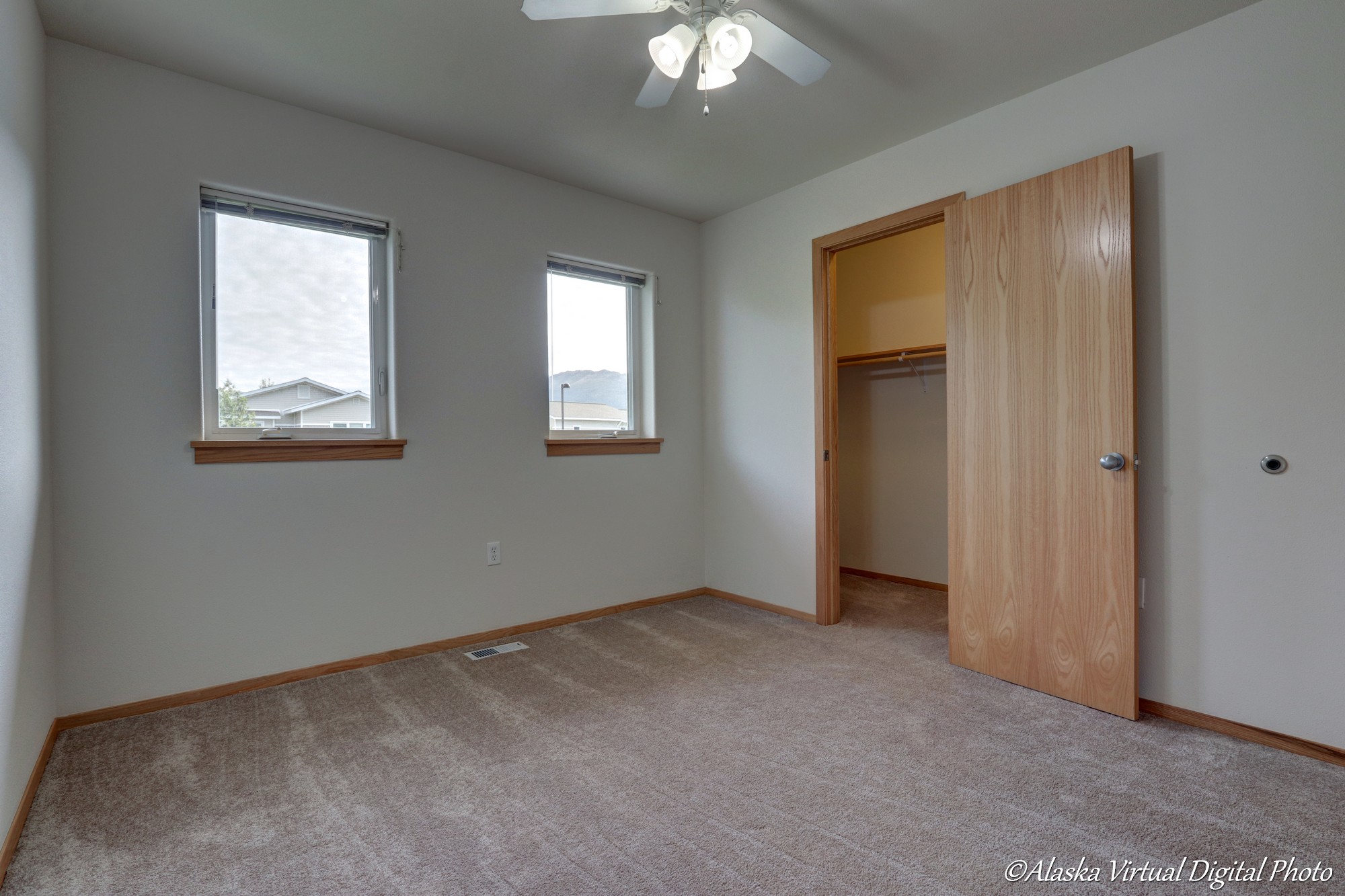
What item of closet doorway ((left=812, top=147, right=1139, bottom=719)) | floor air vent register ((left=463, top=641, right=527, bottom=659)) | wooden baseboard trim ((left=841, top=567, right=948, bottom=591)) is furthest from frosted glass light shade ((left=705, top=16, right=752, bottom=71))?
wooden baseboard trim ((left=841, top=567, right=948, bottom=591))

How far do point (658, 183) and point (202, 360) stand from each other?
2303 mm

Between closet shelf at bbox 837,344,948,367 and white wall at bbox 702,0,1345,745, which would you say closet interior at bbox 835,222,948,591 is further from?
white wall at bbox 702,0,1345,745

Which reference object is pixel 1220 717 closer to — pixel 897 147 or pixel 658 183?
pixel 897 147

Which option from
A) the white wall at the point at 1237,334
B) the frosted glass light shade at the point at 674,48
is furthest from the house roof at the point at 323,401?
the white wall at the point at 1237,334

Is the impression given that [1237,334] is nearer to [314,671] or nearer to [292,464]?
[292,464]

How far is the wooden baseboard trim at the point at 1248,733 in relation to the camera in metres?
1.97

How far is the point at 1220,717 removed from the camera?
7.14 feet

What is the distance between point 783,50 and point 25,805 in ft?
9.87

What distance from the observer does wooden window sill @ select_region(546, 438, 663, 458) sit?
3.49m

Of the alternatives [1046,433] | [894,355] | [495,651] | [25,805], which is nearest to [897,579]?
[894,355]

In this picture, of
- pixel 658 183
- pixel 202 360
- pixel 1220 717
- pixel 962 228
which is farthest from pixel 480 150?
pixel 1220 717

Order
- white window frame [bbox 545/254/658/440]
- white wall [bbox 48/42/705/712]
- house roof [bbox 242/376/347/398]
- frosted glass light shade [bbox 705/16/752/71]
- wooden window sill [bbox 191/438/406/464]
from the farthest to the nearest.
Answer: white window frame [bbox 545/254/658/440] < house roof [bbox 242/376/347/398] < wooden window sill [bbox 191/438/406/464] < white wall [bbox 48/42/705/712] < frosted glass light shade [bbox 705/16/752/71]

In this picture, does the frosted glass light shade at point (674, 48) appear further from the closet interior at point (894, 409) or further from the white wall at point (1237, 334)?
the closet interior at point (894, 409)

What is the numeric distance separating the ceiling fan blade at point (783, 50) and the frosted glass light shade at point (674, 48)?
0.17 m
